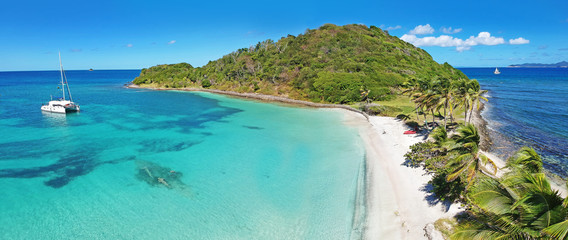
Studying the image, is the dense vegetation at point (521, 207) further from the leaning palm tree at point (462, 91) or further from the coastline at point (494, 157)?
the leaning palm tree at point (462, 91)

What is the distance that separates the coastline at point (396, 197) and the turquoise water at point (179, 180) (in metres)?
1.40

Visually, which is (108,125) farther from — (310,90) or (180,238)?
(310,90)

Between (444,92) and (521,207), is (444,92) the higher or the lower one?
the higher one

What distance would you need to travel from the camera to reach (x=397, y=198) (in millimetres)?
20641

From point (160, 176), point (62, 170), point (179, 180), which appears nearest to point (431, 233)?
point (179, 180)

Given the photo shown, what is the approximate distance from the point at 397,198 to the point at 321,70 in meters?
62.7

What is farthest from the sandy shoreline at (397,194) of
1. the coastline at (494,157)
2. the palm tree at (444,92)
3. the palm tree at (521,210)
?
the palm tree at (521,210)

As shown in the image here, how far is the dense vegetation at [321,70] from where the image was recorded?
69.5 meters

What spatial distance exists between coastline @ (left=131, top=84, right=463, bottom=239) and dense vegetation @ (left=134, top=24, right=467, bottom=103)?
30.0 meters

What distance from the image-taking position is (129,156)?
31.4 metres

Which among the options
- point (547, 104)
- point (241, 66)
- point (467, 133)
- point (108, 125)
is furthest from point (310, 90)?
point (467, 133)

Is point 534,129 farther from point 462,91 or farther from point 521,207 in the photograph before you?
point 521,207

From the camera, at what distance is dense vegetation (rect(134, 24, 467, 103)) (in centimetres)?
6950

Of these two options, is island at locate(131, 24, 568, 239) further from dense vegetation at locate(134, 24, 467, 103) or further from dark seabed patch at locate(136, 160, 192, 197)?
dark seabed patch at locate(136, 160, 192, 197)
